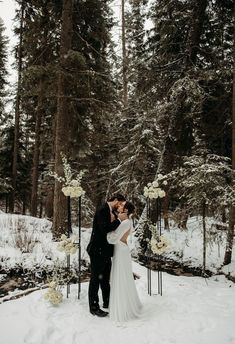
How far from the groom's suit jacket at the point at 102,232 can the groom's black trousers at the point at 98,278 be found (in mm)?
111

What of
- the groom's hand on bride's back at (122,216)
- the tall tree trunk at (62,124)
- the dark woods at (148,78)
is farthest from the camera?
the dark woods at (148,78)

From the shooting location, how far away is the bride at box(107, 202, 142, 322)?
221 inches

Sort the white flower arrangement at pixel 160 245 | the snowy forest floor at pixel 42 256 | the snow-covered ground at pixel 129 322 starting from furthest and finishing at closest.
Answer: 1. the snowy forest floor at pixel 42 256
2. the white flower arrangement at pixel 160 245
3. the snow-covered ground at pixel 129 322

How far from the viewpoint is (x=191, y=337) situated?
4.75m

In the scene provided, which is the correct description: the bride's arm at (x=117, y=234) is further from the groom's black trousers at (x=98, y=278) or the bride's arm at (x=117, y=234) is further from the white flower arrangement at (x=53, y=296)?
the white flower arrangement at (x=53, y=296)

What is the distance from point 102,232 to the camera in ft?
19.4

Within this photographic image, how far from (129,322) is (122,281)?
67cm

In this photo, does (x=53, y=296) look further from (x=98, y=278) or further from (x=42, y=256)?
(x=42, y=256)

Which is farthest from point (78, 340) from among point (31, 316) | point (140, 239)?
point (140, 239)

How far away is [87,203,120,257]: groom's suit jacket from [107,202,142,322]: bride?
11cm

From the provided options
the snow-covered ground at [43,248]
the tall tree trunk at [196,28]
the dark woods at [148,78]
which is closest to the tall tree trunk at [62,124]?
the dark woods at [148,78]

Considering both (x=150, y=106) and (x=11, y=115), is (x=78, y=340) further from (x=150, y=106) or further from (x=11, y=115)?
(x=11, y=115)

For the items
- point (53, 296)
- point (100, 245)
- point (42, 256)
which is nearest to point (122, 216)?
point (100, 245)

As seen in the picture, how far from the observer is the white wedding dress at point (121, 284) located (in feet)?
18.4
